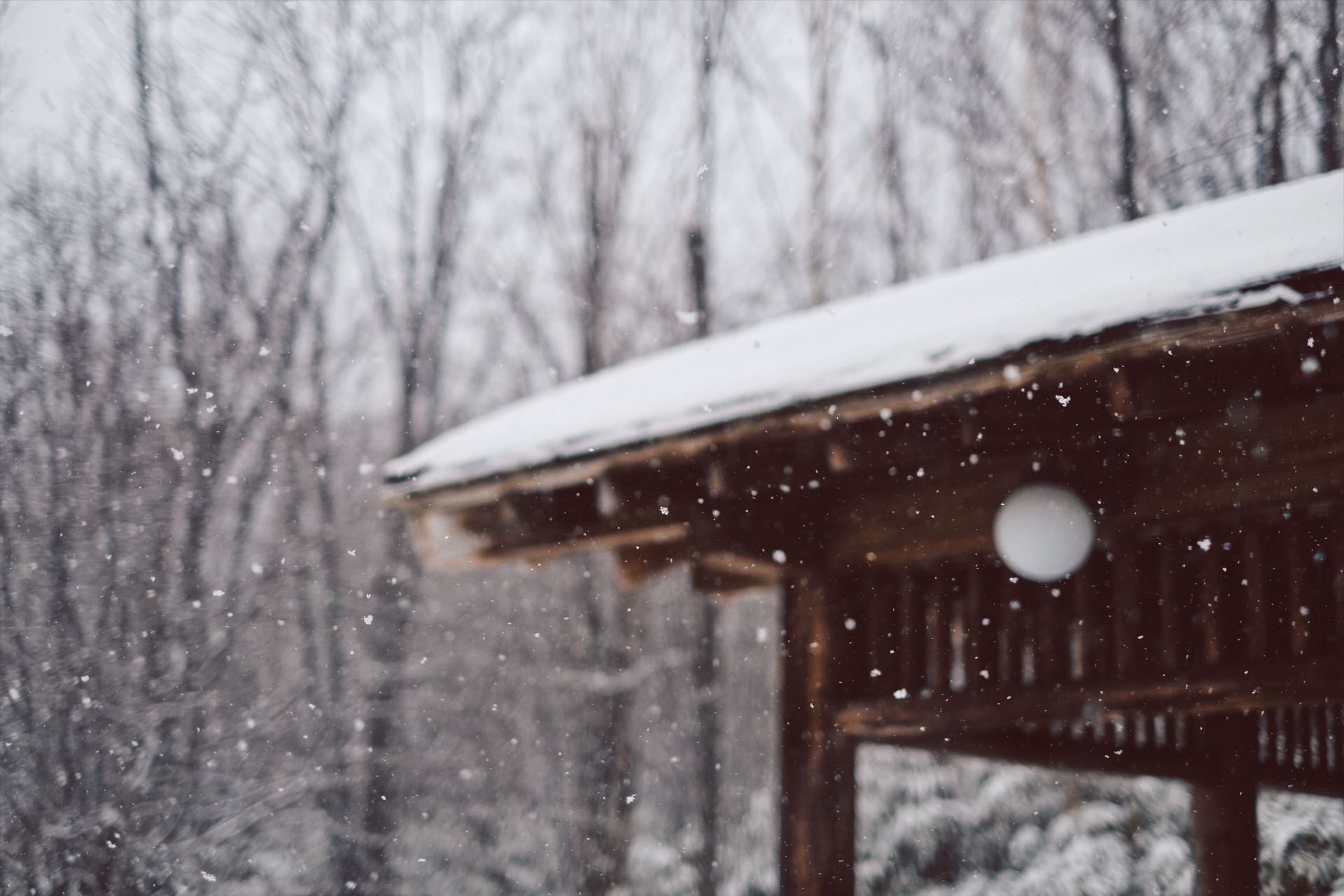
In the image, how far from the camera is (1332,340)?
1.75 m

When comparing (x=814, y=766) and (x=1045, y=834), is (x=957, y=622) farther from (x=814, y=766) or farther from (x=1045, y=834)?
(x=1045, y=834)

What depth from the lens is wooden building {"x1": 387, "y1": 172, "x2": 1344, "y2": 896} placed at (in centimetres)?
196

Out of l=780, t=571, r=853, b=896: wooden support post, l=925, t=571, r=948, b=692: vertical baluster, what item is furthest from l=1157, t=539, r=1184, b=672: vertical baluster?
l=780, t=571, r=853, b=896: wooden support post

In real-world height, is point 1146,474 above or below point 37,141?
below

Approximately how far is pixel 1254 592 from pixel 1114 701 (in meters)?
0.45

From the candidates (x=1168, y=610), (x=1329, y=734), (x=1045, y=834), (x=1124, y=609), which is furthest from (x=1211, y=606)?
(x=1045, y=834)

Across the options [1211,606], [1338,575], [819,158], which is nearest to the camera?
[1338,575]

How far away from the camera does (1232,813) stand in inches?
128

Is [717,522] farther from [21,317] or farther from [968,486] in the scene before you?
[21,317]

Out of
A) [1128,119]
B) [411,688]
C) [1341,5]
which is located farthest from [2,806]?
[1341,5]

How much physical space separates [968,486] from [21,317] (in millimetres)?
9185

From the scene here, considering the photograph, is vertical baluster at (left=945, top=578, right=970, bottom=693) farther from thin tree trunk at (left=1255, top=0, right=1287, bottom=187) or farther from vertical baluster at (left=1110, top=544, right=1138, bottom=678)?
thin tree trunk at (left=1255, top=0, right=1287, bottom=187)

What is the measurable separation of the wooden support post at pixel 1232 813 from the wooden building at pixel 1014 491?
10mm

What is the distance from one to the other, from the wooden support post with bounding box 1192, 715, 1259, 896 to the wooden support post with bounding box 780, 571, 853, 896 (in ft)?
4.90
